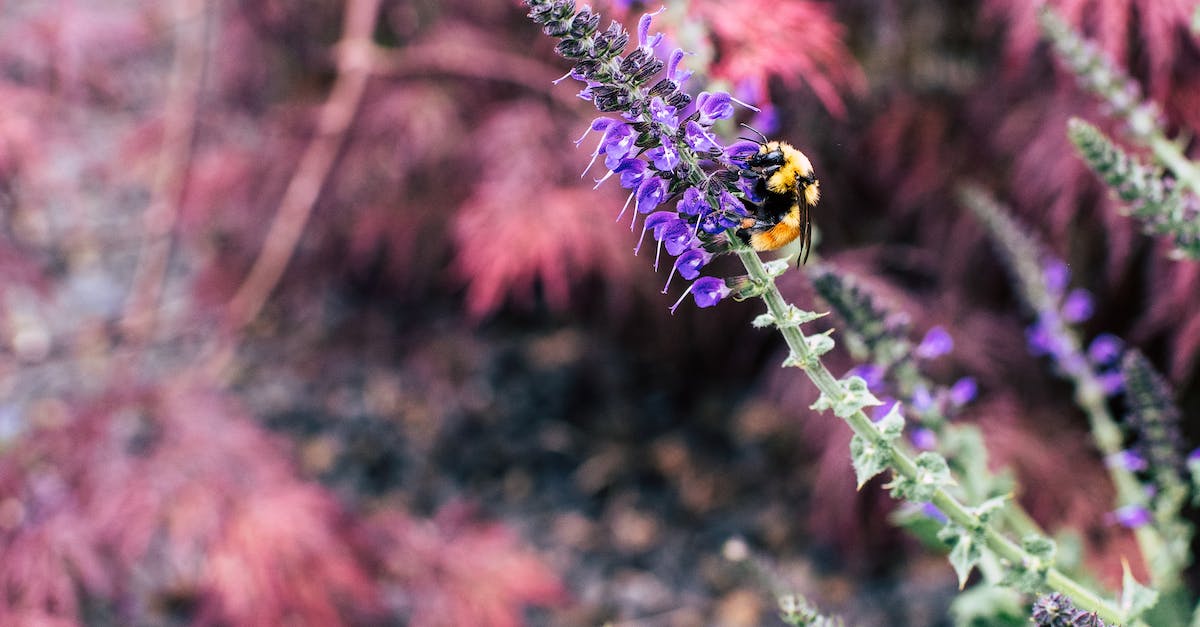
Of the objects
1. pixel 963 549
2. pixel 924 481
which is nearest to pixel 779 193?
pixel 924 481

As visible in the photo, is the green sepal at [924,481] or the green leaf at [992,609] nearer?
the green sepal at [924,481]

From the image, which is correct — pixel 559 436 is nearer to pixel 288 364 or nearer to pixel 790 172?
pixel 288 364

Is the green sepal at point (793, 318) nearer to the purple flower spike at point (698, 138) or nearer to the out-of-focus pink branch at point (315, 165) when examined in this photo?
the purple flower spike at point (698, 138)

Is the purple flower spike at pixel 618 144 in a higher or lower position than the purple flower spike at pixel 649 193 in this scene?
higher

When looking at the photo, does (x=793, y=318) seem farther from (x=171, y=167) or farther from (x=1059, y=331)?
(x=171, y=167)

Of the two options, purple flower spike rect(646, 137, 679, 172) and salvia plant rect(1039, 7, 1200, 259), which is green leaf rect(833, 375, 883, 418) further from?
salvia plant rect(1039, 7, 1200, 259)

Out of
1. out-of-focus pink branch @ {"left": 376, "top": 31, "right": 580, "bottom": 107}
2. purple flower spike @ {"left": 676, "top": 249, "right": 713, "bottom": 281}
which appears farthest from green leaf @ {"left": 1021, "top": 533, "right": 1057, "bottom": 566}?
out-of-focus pink branch @ {"left": 376, "top": 31, "right": 580, "bottom": 107}

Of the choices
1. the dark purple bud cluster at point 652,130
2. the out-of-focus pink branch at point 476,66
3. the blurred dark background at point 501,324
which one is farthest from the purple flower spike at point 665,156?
the out-of-focus pink branch at point 476,66
